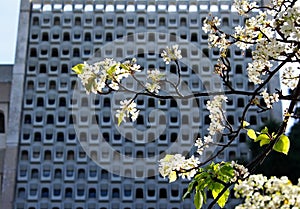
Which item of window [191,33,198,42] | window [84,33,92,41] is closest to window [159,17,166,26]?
window [191,33,198,42]

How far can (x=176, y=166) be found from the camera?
27.5 inches

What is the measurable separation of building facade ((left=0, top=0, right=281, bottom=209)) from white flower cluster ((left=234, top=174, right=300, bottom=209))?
5.12 meters

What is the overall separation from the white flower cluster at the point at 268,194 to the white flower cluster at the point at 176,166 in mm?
152

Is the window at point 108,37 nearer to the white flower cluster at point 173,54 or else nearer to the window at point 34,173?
the window at point 34,173

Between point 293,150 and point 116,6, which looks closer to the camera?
point 293,150

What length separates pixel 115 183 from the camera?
19.6ft

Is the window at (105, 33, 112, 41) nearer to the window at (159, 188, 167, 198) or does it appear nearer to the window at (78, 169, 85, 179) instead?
the window at (78, 169, 85, 179)

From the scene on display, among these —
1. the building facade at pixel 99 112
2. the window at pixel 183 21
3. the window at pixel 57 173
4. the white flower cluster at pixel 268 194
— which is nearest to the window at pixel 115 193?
the building facade at pixel 99 112

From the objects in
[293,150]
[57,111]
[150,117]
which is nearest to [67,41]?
[57,111]

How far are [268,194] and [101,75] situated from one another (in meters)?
0.26

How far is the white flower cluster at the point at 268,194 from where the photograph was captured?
1.68 ft

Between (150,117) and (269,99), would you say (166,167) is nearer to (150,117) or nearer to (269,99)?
(269,99)

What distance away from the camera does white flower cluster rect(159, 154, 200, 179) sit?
2.28 feet

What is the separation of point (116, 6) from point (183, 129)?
1694 millimetres
